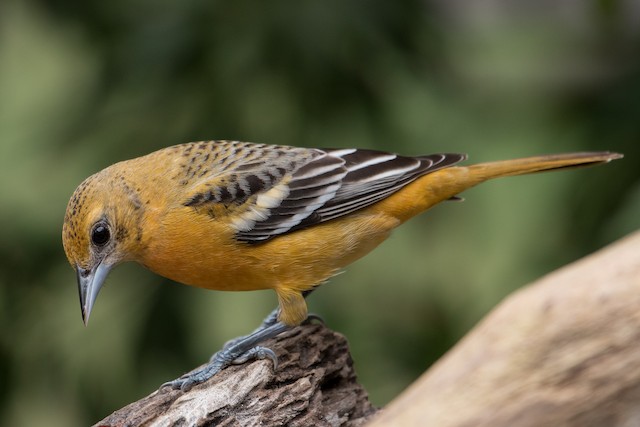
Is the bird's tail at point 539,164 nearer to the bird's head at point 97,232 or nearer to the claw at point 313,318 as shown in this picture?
the claw at point 313,318

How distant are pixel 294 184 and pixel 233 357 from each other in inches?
40.7

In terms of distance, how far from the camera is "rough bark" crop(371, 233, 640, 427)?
279cm

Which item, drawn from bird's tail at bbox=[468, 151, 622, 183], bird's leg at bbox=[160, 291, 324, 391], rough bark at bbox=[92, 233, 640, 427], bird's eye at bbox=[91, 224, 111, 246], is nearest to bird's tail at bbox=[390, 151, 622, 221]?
bird's tail at bbox=[468, 151, 622, 183]

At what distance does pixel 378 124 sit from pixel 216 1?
4.49ft

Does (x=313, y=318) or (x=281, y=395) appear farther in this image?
(x=313, y=318)

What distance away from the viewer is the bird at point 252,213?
4.54 metres

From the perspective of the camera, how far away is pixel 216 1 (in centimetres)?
598

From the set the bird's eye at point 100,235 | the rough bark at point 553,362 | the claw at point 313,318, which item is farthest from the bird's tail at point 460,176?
the rough bark at point 553,362

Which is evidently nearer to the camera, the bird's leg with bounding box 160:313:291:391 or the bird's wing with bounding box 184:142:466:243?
the bird's leg with bounding box 160:313:291:391

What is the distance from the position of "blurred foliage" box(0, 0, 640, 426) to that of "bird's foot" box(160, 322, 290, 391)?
1153 millimetres

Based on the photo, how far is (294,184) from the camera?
4.95m

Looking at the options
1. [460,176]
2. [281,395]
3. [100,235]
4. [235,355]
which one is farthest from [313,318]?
[100,235]

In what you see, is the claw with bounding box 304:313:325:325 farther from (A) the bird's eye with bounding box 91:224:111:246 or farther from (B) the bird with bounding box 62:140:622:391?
(A) the bird's eye with bounding box 91:224:111:246

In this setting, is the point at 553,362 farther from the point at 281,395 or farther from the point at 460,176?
the point at 460,176
